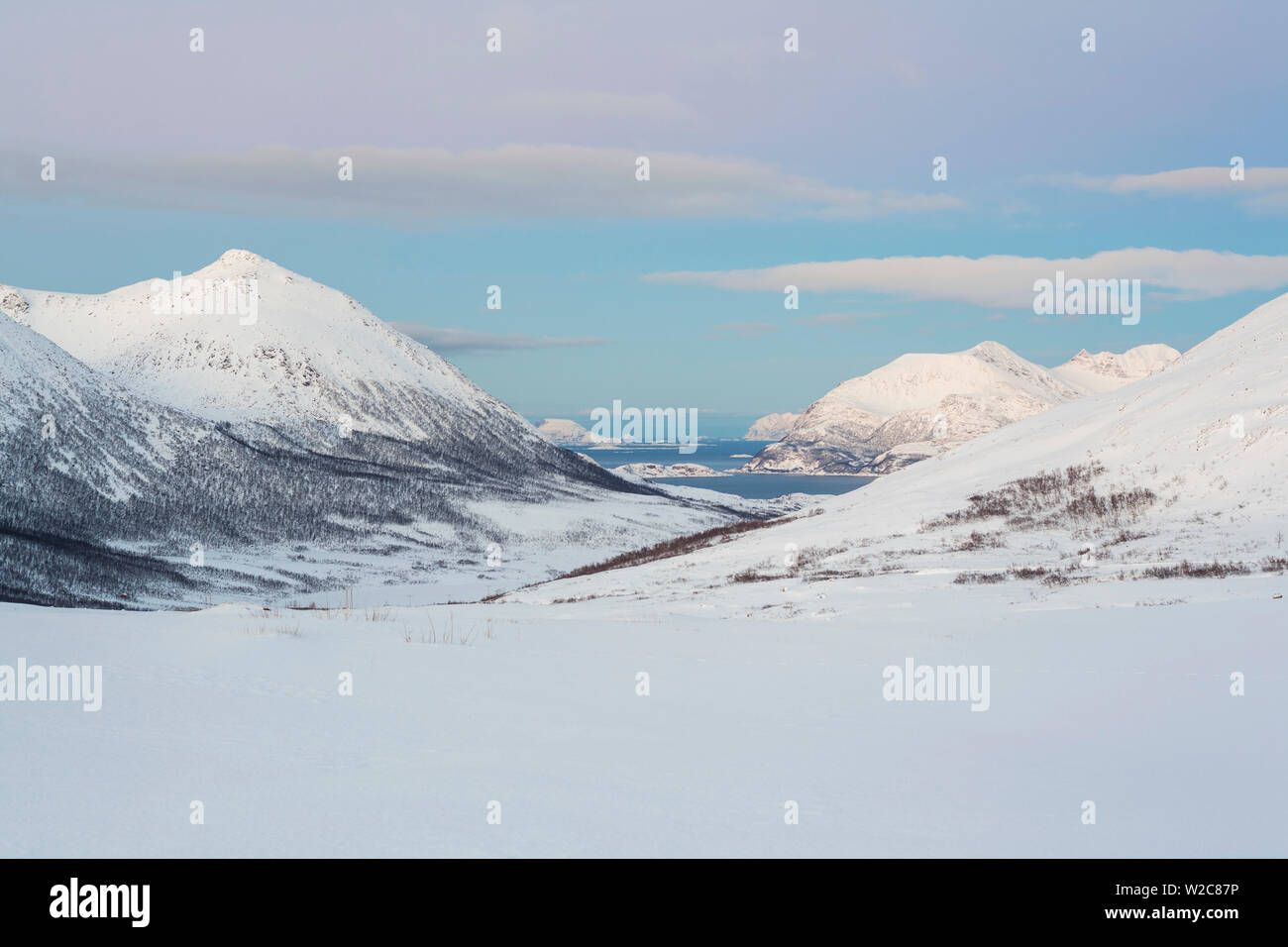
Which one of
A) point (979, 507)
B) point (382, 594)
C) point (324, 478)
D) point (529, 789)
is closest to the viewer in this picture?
point (529, 789)

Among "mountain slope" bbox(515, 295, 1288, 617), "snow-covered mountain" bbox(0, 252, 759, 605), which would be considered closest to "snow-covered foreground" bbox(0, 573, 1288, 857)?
"mountain slope" bbox(515, 295, 1288, 617)

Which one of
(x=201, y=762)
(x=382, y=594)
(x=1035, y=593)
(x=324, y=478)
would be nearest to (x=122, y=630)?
(x=201, y=762)

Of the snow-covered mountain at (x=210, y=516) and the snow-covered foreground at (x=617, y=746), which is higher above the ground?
the snow-covered mountain at (x=210, y=516)

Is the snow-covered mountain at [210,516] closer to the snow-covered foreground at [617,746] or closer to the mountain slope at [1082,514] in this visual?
the mountain slope at [1082,514]

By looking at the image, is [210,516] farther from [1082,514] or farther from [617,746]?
[617,746]

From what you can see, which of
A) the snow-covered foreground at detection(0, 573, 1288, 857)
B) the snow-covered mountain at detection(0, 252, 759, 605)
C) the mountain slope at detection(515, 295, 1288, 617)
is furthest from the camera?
the snow-covered mountain at detection(0, 252, 759, 605)

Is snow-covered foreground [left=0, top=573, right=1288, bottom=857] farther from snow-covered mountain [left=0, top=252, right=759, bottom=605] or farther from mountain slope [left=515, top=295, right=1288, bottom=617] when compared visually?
snow-covered mountain [left=0, top=252, right=759, bottom=605]

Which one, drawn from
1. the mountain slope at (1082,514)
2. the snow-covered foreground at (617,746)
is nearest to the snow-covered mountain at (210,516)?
the mountain slope at (1082,514)
